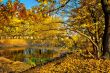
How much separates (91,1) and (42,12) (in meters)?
4.09

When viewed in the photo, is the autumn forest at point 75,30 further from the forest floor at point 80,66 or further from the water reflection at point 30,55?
the water reflection at point 30,55

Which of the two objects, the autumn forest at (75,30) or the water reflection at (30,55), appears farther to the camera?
the water reflection at (30,55)

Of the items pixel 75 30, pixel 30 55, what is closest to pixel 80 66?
pixel 75 30

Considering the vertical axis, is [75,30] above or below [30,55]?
above

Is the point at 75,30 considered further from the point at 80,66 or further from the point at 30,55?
the point at 30,55

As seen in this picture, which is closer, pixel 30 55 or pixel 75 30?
pixel 75 30

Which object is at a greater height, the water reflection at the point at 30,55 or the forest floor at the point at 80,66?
the forest floor at the point at 80,66

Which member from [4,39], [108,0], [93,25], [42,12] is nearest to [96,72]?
[108,0]

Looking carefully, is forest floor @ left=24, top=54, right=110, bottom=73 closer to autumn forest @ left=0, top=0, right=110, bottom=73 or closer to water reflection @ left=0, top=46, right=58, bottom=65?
autumn forest @ left=0, top=0, right=110, bottom=73

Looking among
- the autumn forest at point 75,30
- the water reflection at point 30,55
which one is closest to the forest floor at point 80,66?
the autumn forest at point 75,30

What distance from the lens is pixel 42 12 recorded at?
1338 cm

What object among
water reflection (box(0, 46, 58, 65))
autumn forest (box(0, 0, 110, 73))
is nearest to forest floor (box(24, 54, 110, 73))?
autumn forest (box(0, 0, 110, 73))

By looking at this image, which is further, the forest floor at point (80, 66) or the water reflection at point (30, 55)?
the water reflection at point (30, 55)

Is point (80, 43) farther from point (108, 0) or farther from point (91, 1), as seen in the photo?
point (108, 0)
